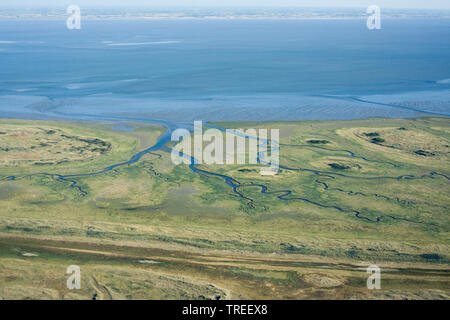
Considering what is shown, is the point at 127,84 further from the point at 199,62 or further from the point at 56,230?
the point at 56,230

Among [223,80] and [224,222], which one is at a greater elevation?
[223,80]

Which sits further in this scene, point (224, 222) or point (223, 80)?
point (223, 80)

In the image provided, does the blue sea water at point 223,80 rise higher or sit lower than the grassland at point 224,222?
higher

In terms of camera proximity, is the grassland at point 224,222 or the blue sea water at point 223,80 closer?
the grassland at point 224,222

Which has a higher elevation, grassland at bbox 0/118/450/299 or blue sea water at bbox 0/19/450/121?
blue sea water at bbox 0/19/450/121
